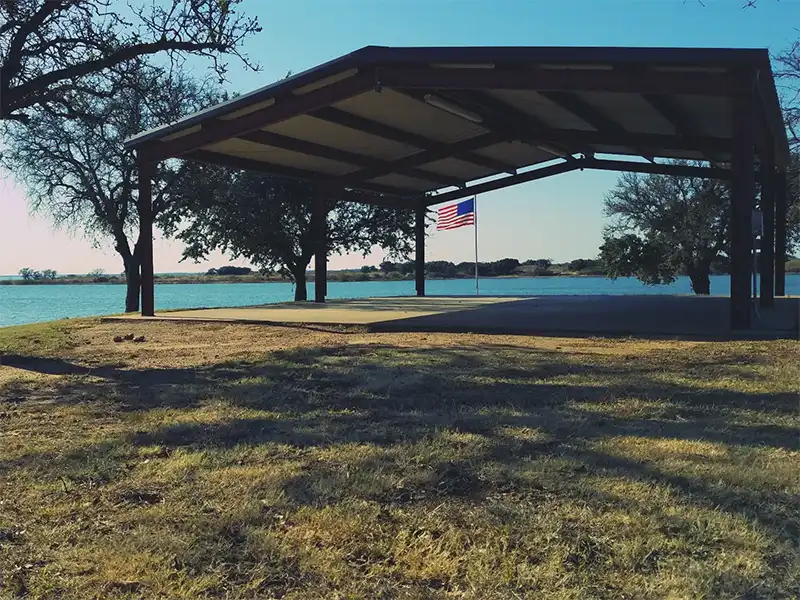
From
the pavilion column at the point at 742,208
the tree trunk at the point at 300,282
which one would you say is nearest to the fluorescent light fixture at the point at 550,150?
the pavilion column at the point at 742,208

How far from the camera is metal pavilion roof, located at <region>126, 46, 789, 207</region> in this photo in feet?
28.8

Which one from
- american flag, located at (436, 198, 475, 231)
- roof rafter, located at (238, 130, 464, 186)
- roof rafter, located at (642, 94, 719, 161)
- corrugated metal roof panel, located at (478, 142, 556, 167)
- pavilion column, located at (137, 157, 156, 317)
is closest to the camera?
roof rafter, located at (642, 94, 719, 161)

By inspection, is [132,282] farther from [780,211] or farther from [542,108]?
[780,211]

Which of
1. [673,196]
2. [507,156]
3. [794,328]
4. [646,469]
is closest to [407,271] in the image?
[673,196]

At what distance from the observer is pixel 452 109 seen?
12.4 m

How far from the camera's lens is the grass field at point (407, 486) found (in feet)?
7.11

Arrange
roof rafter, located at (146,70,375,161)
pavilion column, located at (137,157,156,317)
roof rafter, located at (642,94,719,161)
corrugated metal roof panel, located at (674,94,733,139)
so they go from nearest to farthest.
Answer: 1. roof rafter, located at (146,70,375,161)
2. corrugated metal roof panel, located at (674,94,733,139)
3. roof rafter, located at (642,94,719,161)
4. pavilion column, located at (137,157,156,317)

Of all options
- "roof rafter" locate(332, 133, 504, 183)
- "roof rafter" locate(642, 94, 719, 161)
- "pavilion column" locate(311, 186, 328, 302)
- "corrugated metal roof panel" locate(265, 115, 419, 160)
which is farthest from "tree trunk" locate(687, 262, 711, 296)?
"pavilion column" locate(311, 186, 328, 302)

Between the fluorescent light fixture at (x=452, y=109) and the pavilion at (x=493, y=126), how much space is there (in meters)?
0.04

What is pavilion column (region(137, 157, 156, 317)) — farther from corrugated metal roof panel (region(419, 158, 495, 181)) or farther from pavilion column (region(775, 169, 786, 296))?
pavilion column (region(775, 169, 786, 296))

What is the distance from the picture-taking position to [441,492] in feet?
9.39

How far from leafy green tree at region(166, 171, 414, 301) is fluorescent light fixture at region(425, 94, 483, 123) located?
10.5 m

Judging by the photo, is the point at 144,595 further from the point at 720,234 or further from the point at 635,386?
the point at 720,234

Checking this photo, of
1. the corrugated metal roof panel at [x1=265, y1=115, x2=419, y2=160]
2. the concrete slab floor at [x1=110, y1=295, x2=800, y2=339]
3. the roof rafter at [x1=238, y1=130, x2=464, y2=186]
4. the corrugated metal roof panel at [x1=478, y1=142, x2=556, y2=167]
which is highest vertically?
the corrugated metal roof panel at [x1=478, y1=142, x2=556, y2=167]
